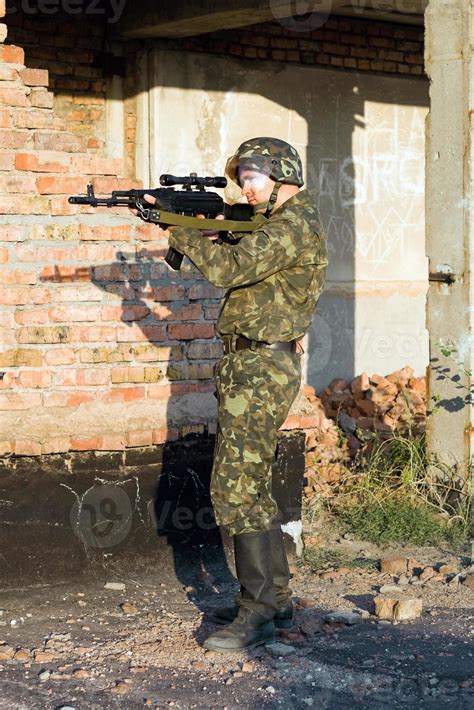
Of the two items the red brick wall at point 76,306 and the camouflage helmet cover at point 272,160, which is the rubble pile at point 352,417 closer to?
the red brick wall at point 76,306

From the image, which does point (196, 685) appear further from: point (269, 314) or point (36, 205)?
point (36, 205)

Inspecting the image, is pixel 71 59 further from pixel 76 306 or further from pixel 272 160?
pixel 272 160

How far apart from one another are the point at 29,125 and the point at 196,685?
2.45 m

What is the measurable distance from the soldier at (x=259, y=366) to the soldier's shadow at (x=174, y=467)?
0.79 meters

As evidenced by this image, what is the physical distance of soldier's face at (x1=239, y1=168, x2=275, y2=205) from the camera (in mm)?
4465

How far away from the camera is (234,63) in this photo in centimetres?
867

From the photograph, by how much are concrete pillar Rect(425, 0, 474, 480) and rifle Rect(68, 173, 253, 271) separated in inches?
76.9

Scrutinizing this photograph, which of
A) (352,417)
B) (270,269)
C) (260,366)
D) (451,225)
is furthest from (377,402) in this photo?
(270,269)

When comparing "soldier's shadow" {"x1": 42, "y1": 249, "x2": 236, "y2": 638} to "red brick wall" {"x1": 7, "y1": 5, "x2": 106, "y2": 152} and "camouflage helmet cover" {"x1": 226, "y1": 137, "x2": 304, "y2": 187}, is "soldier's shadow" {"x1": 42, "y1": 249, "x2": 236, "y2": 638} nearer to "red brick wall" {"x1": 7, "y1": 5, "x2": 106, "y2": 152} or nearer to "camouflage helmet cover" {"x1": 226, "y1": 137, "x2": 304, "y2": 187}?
"camouflage helmet cover" {"x1": 226, "y1": 137, "x2": 304, "y2": 187}

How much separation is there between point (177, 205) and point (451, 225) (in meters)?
2.29

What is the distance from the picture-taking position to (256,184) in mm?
4480

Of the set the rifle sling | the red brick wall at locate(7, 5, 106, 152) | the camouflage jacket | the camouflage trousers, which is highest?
the red brick wall at locate(7, 5, 106, 152)

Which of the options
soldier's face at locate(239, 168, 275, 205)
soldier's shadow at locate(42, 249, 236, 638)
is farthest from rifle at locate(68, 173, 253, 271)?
soldier's shadow at locate(42, 249, 236, 638)

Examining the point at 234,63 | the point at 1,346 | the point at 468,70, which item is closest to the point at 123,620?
the point at 1,346
